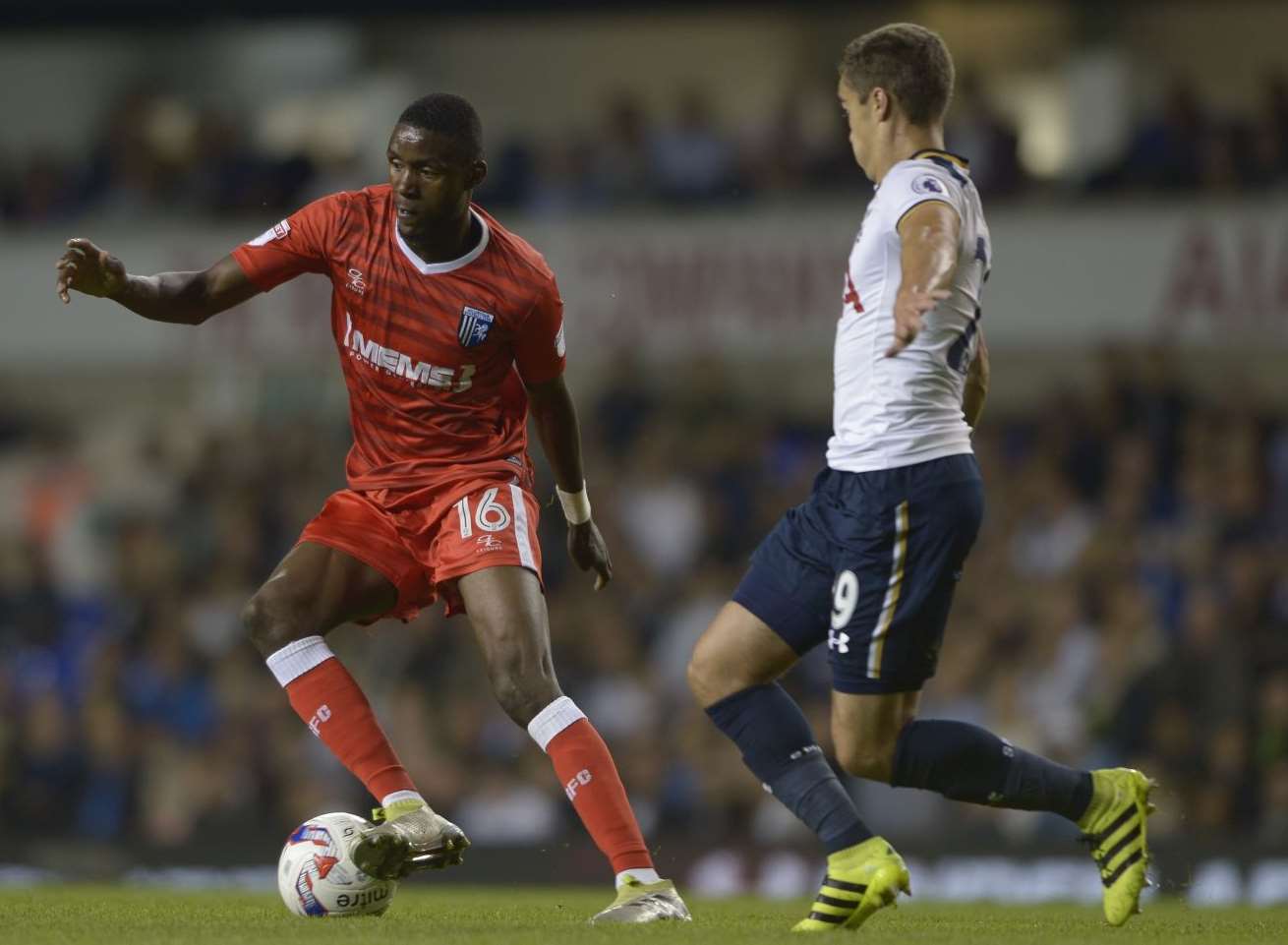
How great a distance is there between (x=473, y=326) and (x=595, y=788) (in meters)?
1.36

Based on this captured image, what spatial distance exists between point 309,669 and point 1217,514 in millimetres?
6738

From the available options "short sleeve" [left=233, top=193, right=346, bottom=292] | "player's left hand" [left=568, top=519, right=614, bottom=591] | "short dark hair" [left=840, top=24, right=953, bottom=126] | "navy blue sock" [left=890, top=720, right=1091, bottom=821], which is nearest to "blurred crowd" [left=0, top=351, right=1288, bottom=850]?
"player's left hand" [left=568, top=519, right=614, bottom=591]

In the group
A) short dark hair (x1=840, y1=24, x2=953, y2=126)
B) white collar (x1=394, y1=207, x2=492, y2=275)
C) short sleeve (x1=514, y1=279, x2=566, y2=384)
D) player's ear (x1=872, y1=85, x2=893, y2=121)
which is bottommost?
short sleeve (x1=514, y1=279, x2=566, y2=384)

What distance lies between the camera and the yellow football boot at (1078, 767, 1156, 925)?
546cm

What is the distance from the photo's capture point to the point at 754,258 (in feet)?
46.1

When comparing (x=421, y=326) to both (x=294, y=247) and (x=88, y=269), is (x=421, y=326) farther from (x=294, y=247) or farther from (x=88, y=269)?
(x=88, y=269)

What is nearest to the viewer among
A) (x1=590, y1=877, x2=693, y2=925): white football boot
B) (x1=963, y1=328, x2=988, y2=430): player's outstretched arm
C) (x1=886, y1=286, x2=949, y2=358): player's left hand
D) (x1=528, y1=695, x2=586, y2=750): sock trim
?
(x1=886, y1=286, x2=949, y2=358): player's left hand

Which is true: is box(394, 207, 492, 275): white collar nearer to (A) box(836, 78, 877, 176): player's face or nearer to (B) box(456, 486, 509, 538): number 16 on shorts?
(B) box(456, 486, 509, 538): number 16 on shorts

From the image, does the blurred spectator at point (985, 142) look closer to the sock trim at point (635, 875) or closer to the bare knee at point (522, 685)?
the bare knee at point (522, 685)

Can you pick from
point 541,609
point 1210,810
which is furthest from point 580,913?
point 1210,810

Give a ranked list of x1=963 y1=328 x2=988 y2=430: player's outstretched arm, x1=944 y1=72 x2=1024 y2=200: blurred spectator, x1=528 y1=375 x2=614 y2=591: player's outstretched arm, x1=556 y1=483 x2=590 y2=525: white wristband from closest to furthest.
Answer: x1=963 y1=328 x2=988 y2=430: player's outstretched arm < x1=528 y1=375 x2=614 y2=591: player's outstretched arm < x1=556 y1=483 x2=590 y2=525: white wristband < x1=944 y1=72 x2=1024 y2=200: blurred spectator

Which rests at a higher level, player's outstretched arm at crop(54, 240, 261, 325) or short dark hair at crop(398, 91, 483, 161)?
short dark hair at crop(398, 91, 483, 161)

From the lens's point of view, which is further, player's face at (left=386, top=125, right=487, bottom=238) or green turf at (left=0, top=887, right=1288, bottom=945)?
player's face at (left=386, top=125, right=487, bottom=238)

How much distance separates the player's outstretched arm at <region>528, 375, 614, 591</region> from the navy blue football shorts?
4.08 feet
